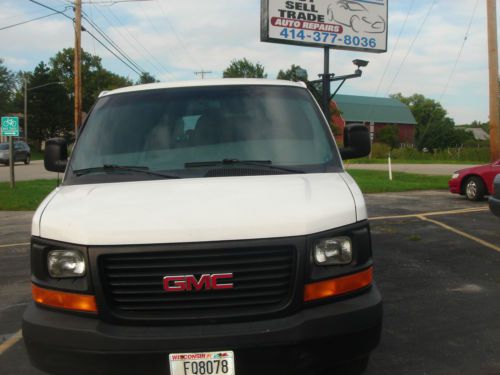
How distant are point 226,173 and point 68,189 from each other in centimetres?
100

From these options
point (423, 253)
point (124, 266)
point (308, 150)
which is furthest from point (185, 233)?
point (423, 253)

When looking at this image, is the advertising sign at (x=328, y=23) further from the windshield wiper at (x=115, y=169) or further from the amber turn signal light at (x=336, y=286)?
the amber turn signal light at (x=336, y=286)

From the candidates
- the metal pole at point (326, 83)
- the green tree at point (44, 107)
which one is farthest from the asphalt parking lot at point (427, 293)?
the green tree at point (44, 107)

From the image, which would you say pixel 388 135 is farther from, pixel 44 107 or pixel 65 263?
pixel 65 263

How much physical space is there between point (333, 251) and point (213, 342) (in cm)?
76

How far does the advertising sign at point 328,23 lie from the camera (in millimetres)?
18797

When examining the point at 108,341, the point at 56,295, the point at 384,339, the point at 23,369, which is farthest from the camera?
the point at 384,339

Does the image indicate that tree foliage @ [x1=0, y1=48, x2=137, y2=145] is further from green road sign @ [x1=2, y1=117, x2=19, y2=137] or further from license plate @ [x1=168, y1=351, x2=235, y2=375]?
license plate @ [x1=168, y1=351, x2=235, y2=375]

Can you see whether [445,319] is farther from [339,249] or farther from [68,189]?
[68,189]

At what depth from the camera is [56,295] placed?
8.80 feet

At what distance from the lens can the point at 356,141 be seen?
4.16m

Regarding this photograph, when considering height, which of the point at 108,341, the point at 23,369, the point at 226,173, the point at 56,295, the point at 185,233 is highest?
the point at 226,173

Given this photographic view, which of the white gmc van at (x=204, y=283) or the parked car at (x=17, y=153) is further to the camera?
the parked car at (x=17, y=153)

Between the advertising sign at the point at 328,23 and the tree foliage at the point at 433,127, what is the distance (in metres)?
77.6
